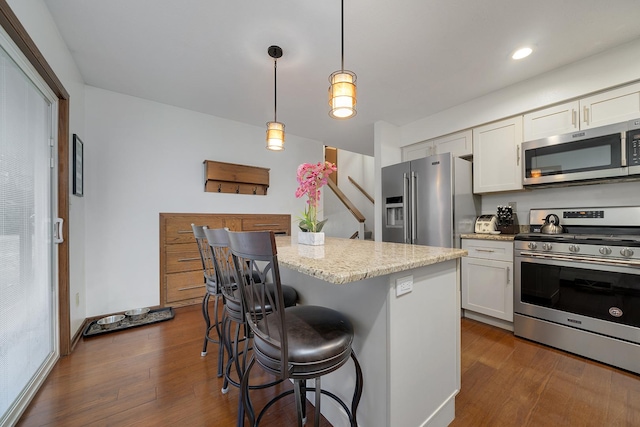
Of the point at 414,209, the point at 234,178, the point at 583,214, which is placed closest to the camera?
the point at 583,214

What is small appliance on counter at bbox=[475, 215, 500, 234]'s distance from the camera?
9.34 ft

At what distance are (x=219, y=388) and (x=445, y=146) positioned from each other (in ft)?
11.3

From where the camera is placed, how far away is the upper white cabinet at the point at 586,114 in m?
2.02

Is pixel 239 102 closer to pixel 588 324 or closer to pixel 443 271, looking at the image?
pixel 443 271

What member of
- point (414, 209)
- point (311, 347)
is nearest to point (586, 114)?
point (414, 209)

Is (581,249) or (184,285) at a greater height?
(581,249)

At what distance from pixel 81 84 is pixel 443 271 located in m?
3.70

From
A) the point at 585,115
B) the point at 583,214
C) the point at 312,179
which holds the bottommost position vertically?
the point at 583,214

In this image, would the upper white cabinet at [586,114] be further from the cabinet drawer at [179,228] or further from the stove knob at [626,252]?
the cabinet drawer at [179,228]

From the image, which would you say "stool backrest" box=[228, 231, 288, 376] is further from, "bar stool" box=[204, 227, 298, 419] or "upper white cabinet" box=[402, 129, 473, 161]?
"upper white cabinet" box=[402, 129, 473, 161]

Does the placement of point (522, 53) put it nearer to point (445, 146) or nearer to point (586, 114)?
point (586, 114)

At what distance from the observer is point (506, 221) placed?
2736 millimetres

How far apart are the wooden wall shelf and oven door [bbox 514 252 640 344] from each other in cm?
322

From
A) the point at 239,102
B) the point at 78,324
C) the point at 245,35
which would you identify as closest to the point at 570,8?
the point at 245,35
